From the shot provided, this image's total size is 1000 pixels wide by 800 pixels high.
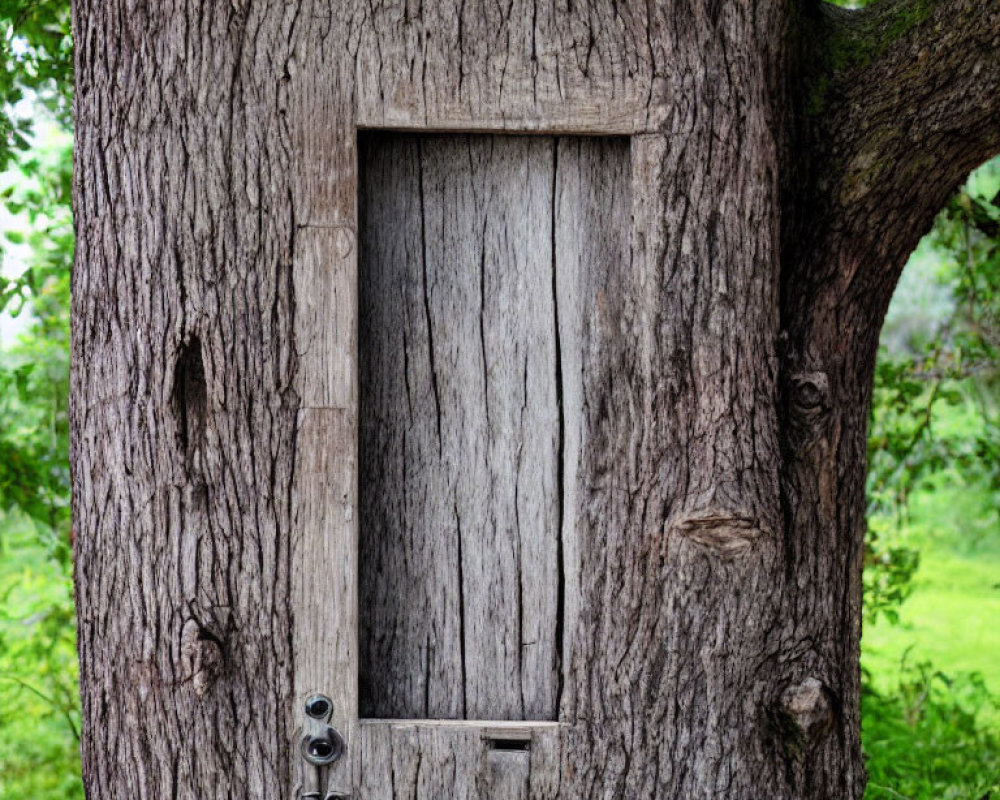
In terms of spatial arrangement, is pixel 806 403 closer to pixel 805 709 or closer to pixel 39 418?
pixel 805 709

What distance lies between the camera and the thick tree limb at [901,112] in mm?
2521

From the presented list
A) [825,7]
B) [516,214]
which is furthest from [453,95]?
[825,7]

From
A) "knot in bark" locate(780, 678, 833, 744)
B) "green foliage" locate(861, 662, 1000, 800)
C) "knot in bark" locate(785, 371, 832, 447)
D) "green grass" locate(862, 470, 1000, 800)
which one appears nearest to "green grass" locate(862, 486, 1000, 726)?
"green grass" locate(862, 470, 1000, 800)

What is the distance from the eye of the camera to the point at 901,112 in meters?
2.60

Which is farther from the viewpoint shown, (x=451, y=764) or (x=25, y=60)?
(x=25, y=60)

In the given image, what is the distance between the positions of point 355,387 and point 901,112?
1.43 metres

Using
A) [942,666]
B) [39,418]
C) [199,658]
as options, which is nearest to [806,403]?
[199,658]

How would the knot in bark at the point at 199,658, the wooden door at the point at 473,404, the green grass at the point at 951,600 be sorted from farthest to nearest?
the green grass at the point at 951,600 → the wooden door at the point at 473,404 → the knot in bark at the point at 199,658

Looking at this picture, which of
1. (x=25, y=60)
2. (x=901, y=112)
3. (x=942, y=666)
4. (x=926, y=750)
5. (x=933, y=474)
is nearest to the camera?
(x=901, y=112)

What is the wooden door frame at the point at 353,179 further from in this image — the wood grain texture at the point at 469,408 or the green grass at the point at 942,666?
the green grass at the point at 942,666

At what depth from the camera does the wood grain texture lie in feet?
8.50

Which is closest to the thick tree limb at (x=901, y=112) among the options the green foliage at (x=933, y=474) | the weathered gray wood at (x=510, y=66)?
the weathered gray wood at (x=510, y=66)

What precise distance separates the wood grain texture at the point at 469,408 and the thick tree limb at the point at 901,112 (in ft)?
1.90

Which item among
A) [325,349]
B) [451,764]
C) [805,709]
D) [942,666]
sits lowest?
[942,666]
